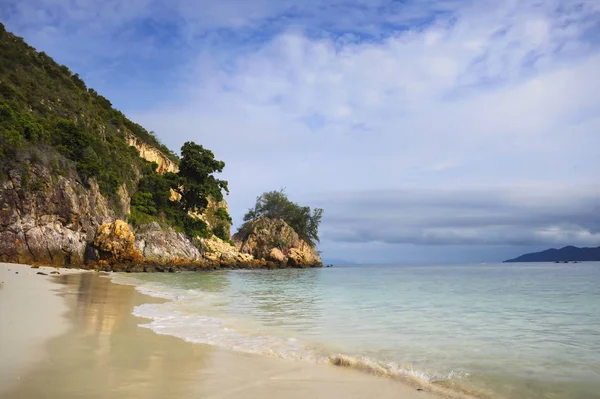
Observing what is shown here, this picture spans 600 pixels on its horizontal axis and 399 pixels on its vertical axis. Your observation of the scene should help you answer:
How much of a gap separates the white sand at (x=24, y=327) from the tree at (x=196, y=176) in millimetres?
40269

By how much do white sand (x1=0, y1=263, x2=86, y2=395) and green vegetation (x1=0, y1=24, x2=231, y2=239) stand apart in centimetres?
2414

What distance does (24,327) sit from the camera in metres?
6.39

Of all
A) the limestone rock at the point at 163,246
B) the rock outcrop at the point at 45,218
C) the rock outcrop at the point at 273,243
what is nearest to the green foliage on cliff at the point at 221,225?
the rock outcrop at the point at 273,243

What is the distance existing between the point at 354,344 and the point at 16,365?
181 inches

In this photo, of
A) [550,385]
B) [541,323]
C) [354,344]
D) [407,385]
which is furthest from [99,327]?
[541,323]

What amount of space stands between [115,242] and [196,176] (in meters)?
18.3

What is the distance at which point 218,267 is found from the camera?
46.7 metres

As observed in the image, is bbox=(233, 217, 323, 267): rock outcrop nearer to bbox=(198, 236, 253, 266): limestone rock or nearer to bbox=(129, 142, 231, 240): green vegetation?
bbox=(198, 236, 253, 266): limestone rock

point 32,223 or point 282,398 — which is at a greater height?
point 32,223

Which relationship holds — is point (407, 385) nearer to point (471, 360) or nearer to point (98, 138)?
point (471, 360)

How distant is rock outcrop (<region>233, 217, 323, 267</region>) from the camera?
65.1 m


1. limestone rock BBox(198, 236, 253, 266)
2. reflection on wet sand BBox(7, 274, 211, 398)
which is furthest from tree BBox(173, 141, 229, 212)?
reflection on wet sand BBox(7, 274, 211, 398)

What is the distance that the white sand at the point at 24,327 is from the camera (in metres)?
4.27

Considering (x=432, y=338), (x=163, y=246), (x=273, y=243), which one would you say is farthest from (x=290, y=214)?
(x=432, y=338)
